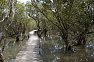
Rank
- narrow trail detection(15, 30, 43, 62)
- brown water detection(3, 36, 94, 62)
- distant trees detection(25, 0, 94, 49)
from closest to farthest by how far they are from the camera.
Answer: narrow trail detection(15, 30, 43, 62), brown water detection(3, 36, 94, 62), distant trees detection(25, 0, 94, 49)

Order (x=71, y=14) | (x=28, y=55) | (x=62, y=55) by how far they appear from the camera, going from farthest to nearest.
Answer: (x=71, y=14) < (x=62, y=55) < (x=28, y=55)

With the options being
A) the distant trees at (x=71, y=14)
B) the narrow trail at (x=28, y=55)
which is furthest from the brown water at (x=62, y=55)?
the distant trees at (x=71, y=14)

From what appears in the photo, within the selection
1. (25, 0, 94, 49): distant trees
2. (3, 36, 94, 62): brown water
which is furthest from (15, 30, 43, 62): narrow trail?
(25, 0, 94, 49): distant trees

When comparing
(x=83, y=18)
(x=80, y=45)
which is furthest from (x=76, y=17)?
(x=80, y=45)

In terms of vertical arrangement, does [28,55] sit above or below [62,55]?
above

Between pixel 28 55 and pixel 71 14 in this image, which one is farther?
pixel 71 14

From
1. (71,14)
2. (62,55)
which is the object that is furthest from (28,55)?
(71,14)

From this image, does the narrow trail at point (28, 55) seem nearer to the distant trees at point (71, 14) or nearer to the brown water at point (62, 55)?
the brown water at point (62, 55)

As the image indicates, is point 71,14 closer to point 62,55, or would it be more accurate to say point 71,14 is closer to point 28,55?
point 62,55

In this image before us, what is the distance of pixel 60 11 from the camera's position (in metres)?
23.6

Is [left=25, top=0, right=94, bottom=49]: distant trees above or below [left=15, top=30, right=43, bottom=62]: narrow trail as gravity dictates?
above

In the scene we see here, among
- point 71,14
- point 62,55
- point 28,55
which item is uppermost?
point 71,14

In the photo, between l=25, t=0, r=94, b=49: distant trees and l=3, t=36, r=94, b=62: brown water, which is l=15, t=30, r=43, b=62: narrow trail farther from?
l=25, t=0, r=94, b=49: distant trees

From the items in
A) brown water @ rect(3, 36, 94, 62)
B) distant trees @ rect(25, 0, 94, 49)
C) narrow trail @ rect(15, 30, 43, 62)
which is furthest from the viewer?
distant trees @ rect(25, 0, 94, 49)
